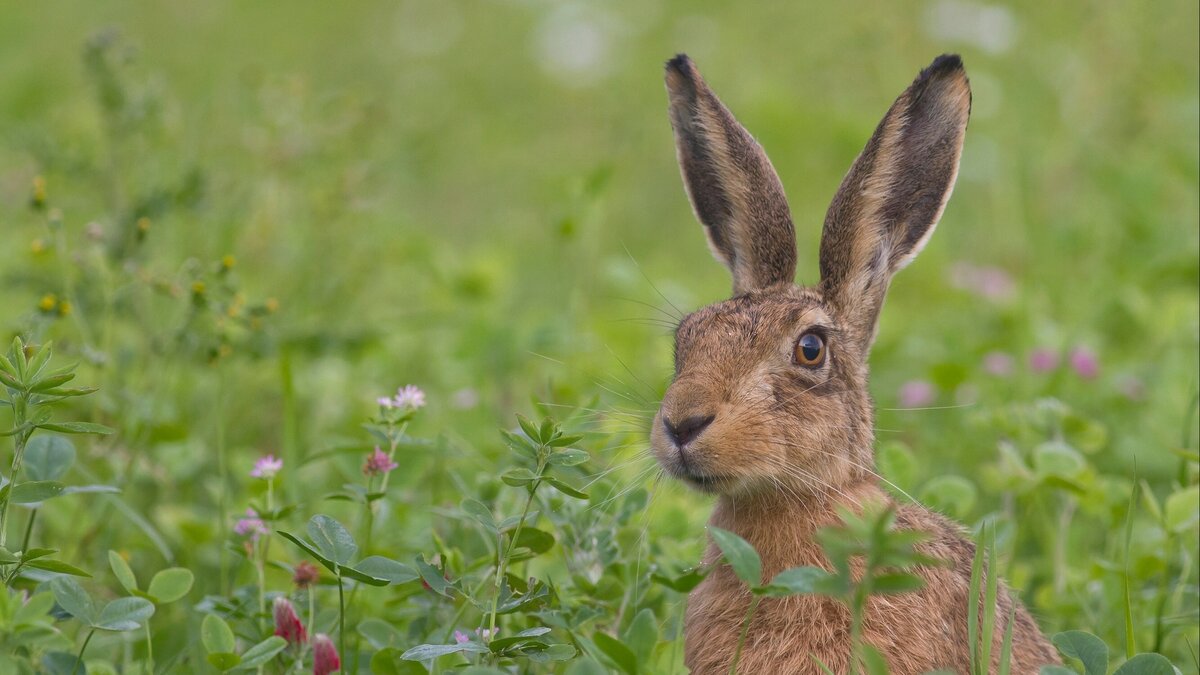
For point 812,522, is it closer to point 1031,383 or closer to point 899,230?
point 899,230

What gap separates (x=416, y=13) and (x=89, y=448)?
32.8 ft

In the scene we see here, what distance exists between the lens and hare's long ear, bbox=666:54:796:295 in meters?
4.65

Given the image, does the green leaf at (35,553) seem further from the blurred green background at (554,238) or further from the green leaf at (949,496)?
the green leaf at (949,496)

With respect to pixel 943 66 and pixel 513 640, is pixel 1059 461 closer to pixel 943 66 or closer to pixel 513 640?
pixel 943 66

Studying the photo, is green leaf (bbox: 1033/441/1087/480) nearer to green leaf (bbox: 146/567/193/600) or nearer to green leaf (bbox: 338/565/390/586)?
green leaf (bbox: 338/565/390/586)

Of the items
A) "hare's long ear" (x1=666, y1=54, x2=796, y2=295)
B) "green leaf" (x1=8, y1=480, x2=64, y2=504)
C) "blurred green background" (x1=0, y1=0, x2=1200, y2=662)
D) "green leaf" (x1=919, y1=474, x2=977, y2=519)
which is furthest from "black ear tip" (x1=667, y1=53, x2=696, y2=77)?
"green leaf" (x1=8, y1=480, x2=64, y2=504)

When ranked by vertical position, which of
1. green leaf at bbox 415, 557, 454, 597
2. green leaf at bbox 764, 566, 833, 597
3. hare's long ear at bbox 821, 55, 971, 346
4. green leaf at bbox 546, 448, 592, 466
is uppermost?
hare's long ear at bbox 821, 55, 971, 346

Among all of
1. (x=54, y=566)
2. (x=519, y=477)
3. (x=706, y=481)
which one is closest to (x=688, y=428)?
(x=706, y=481)

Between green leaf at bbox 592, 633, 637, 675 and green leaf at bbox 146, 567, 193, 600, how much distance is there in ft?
3.54

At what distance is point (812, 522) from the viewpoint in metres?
4.05

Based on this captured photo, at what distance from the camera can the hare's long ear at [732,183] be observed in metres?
4.65

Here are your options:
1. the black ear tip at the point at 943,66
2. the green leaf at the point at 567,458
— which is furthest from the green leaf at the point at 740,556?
the black ear tip at the point at 943,66

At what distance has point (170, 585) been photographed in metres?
3.55

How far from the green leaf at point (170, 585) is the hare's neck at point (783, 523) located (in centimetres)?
140
